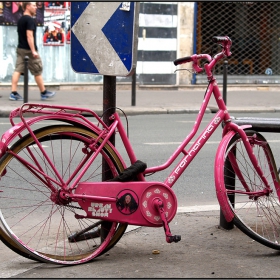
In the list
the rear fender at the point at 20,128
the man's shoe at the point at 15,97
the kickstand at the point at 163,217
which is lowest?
the man's shoe at the point at 15,97

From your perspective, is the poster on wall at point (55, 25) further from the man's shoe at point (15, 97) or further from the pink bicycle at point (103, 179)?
the pink bicycle at point (103, 179)

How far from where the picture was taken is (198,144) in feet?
14.9

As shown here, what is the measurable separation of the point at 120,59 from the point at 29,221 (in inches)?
65.1

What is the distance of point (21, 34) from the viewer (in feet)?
48.3

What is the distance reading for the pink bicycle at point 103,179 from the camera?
4.18 meters

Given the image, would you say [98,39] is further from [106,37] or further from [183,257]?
[183,257]

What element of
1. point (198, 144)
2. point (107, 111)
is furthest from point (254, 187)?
point (107, 111)

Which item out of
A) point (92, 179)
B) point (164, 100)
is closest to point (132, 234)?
point (92, 179)

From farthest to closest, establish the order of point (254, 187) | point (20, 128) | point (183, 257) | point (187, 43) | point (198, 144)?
1. point (187, 43)
2. point (254, 187)
3. point (198, 144)
4. point (183, 257)
5. point (20, 128)

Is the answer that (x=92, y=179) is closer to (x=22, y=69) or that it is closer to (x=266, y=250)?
(x=266, y=250)

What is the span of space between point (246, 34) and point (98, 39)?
15.8 metres

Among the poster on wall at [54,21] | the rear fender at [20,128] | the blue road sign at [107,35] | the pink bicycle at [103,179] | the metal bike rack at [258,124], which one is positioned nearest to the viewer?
the rear fender at [20,128]

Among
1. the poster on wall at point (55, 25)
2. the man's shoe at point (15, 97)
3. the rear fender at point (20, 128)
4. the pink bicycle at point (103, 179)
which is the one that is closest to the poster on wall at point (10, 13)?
the poster on wall at point (55, 25)

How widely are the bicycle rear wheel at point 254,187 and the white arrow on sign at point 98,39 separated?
90cm
